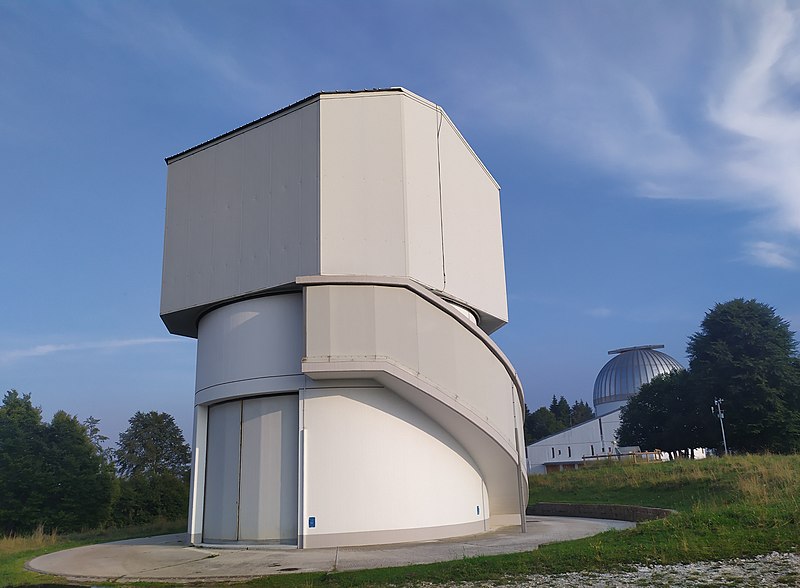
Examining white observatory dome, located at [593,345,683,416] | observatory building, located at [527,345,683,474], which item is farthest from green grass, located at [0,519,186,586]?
white observatory dome, located at [593,345,683,416]

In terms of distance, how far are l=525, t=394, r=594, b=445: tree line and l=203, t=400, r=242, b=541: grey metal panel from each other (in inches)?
3681

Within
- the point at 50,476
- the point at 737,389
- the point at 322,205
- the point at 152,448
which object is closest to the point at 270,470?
the point at 322,205

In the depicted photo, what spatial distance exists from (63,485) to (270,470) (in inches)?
1278

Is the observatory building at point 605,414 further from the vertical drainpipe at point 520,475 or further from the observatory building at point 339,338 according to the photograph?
the observatory building at point 339,338

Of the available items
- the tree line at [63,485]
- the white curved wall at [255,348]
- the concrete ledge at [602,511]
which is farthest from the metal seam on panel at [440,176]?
the tree line at [63,485]

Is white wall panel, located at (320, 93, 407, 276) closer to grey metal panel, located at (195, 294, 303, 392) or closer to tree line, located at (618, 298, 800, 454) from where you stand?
grey metal panel, located at (195, 294, 303, 392)

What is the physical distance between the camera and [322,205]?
61.5 feet

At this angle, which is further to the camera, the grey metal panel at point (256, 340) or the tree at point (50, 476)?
the tree at point (50, 476)

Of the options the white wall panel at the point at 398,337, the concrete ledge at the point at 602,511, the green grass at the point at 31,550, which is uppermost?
the white wall panel at the point at 398,337

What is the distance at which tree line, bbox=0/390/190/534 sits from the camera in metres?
41.9

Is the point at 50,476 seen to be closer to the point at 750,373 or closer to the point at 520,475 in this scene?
the point at 520,475

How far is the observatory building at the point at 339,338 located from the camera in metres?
17.6

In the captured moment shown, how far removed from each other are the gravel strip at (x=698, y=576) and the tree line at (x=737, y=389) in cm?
4935

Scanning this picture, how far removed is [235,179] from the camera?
67.4 ft
